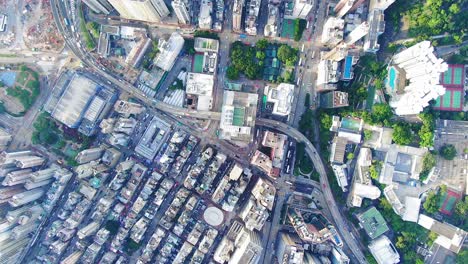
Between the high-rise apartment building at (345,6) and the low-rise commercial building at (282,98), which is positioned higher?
the high-rise apartment building at (345,6)

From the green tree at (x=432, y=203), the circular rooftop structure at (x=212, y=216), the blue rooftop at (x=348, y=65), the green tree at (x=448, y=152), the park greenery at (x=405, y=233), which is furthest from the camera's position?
the circular rooftop structure at (x=212, y=216)

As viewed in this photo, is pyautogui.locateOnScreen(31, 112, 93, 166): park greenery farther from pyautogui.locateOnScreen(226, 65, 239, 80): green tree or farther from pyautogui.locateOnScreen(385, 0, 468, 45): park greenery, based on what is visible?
pyautogui.locateOnScreen(385, 0, 468, 45): park greenery

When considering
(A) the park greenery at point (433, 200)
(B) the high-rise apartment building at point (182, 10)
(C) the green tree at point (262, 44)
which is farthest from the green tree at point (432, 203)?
(B) the high-rise apartment building at point (182, 10)

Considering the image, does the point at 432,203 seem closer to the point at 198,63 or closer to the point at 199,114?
the point at 199,114

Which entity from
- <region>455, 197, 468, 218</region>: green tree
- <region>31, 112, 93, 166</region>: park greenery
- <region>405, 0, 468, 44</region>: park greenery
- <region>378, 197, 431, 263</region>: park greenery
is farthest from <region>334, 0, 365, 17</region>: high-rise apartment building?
<region>31, 112, 93, 166</region>: park greenery

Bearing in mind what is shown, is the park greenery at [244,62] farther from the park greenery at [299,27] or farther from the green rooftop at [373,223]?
the green rooftop at [373,223]

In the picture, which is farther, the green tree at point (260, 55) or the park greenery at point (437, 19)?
the green tree at point (260, 55)

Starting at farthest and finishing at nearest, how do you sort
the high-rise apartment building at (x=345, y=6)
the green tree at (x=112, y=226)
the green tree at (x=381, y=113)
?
the green tree at (x=112, y=226)
the green tree at (x=381, y=113)
the high-rise apartment building at (x=345, y=6)
